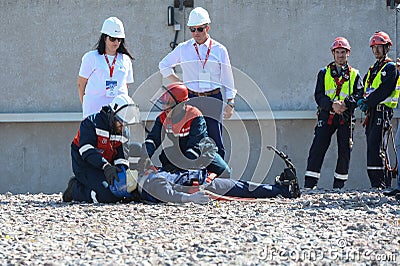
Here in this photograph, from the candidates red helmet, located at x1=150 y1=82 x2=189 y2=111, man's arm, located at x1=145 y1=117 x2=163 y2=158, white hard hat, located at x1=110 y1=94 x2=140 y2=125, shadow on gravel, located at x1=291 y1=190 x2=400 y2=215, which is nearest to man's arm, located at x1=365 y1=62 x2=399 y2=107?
shadow on gravel, located at x1=291 y1=190 x2=400 y2=215

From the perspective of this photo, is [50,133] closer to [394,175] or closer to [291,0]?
[291,0]

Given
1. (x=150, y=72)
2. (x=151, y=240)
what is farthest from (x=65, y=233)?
(x=150, y=72)

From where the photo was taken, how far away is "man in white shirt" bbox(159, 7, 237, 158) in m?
8.52

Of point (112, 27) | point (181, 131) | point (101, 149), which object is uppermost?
point (112, 27)

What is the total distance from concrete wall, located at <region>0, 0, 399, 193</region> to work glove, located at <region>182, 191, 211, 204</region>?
391cm

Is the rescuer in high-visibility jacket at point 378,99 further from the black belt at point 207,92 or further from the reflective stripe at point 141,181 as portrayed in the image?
the reflective stripe at point 141,181

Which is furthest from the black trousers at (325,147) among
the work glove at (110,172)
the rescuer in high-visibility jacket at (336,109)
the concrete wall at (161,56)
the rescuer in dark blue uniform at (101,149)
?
the work glove at (110,172)

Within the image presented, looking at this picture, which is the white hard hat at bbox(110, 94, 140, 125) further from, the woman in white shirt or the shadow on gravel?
the shadow on gravel

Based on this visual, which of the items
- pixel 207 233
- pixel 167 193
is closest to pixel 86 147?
pixel 167 193

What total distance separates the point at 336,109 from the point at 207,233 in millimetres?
4376

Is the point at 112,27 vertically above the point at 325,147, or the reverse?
the point at 112,27

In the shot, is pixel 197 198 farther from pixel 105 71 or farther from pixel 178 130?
pixel 105 71

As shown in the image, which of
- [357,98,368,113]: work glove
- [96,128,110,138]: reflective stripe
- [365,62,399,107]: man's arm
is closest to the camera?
[96,128,110,138]: reflective stripe

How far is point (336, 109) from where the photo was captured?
9664 mm
